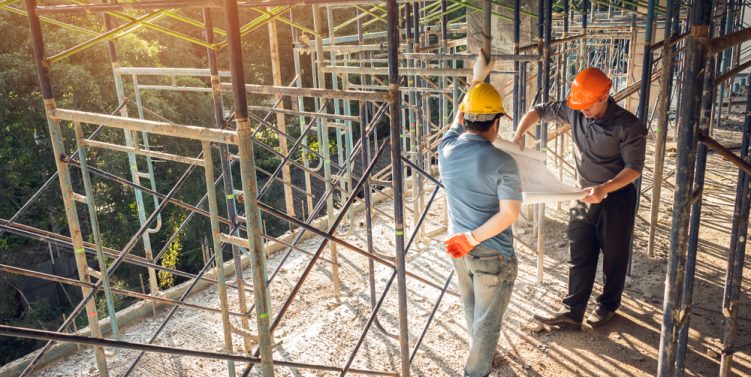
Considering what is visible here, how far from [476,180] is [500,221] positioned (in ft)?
0.89

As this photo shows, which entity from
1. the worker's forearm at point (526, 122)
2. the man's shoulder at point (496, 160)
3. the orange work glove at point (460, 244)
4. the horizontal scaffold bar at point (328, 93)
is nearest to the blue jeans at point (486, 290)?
the orange work glove at point (460, 244)

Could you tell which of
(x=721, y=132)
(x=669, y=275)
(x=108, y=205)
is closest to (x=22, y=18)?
(x=108, y=205)

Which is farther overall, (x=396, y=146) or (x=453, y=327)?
(x=453, y=327)

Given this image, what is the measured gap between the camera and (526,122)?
4.48m

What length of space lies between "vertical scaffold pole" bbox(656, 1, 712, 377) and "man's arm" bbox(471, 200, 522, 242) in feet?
2.57

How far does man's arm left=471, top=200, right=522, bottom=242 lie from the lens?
3.09m

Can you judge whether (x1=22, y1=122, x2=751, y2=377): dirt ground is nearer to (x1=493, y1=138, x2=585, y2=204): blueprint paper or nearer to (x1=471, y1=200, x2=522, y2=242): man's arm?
(x1=493, y1=138, x2=585, y2=204): blueprint paper

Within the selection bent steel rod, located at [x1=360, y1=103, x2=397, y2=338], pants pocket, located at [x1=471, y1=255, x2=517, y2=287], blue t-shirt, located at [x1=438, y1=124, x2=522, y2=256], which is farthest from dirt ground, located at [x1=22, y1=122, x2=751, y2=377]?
blue t-shirt, located at [x1=438, y1=124, x2=522, y2=256]

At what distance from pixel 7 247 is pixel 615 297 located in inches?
532

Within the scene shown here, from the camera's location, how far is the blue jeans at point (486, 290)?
345 centimetres

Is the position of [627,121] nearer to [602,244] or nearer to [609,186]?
[609,186]

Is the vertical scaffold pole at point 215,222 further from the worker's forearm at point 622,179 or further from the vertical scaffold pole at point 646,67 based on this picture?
the vertical scaffold pole at point 646,67

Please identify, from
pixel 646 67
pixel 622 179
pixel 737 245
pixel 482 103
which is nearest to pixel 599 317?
pixel 622 179

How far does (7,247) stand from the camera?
43.7 feet
